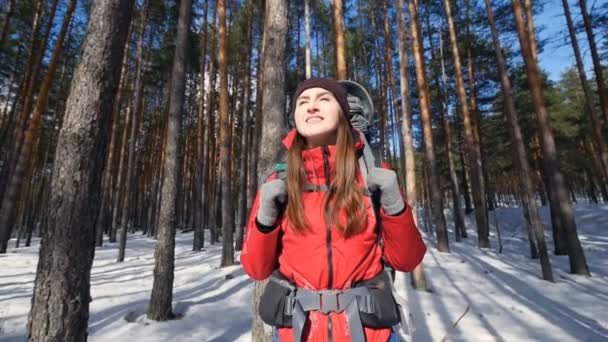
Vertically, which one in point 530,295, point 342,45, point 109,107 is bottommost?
point 530,295

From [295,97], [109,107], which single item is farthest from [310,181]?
[109,107]

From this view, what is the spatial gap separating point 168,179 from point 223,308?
250 centimetres

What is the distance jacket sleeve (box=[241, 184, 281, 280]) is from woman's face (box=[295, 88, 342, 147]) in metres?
0.48

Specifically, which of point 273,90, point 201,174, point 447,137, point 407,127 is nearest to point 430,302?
point 407,127

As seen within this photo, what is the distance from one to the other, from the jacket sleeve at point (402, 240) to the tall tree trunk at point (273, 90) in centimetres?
214

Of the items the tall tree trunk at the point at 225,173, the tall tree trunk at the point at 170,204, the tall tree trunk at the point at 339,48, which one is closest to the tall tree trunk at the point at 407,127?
the tall tree trunk at the point at 339,48

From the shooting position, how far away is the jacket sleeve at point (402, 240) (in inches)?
49.6

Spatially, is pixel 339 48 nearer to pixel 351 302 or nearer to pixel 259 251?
pixel 259 251

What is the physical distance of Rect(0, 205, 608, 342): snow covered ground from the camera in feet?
14.1

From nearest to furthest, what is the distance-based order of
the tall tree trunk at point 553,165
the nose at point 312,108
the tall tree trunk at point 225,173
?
the nose at point 312,108 < the tall tree trunk at point 553,165 < the tall tree trunk at point 225,173

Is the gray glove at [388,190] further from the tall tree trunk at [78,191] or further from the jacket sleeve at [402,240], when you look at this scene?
the tall tree trunk at [78,191]

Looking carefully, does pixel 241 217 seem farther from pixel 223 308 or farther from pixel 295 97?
pixel 295 97

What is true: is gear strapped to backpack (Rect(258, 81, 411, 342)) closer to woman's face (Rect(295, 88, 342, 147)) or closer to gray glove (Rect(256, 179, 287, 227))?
gray glove (Rect(256, 179, 287, 227))

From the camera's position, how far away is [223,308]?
535 centimetres
